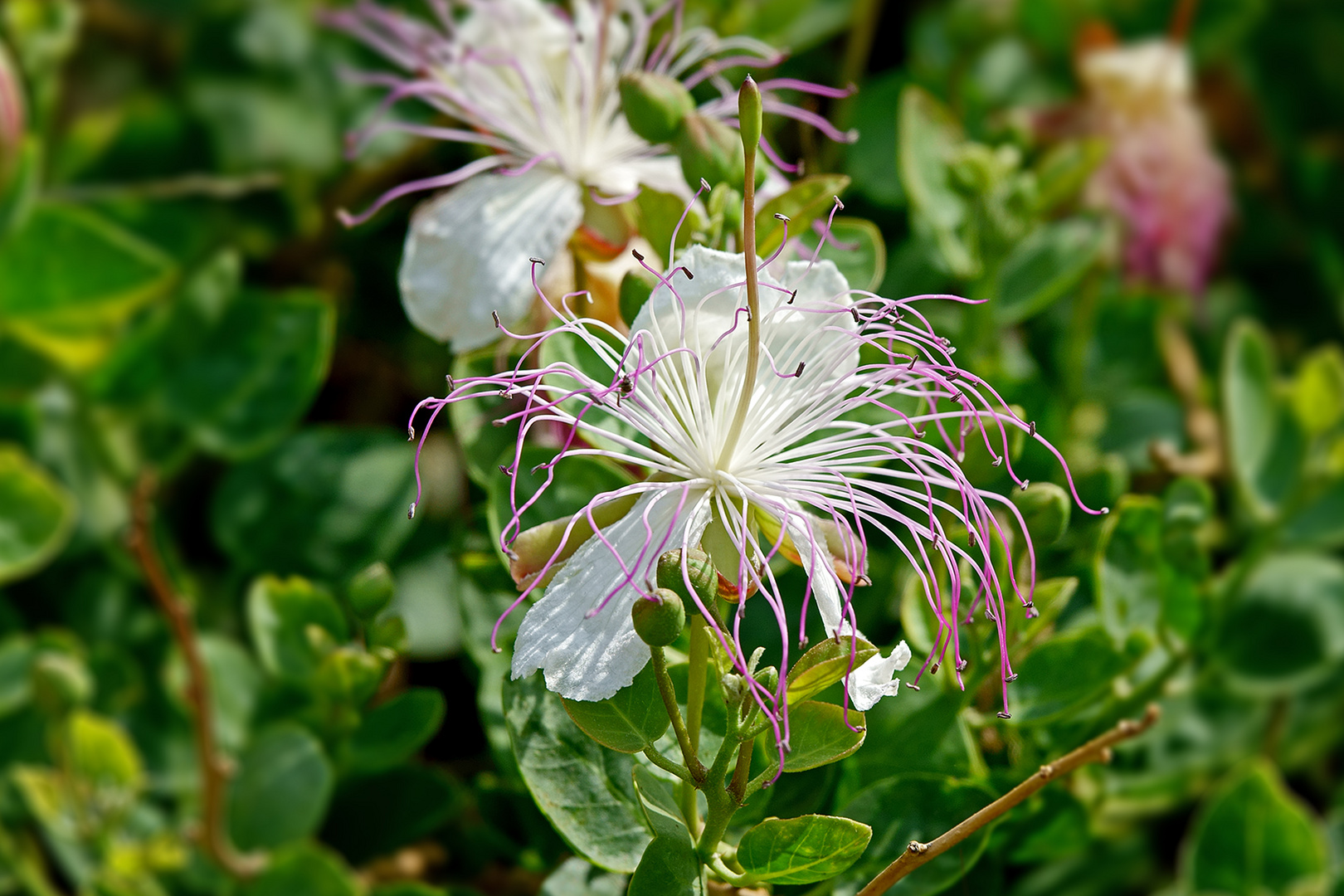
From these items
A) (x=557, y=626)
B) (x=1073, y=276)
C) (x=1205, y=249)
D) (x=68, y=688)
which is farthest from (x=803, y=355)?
(x=1205, y=249)

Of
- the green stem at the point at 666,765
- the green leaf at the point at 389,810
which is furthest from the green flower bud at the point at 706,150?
the green leaf at the point at 389,810

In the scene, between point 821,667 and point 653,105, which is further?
point 653,105

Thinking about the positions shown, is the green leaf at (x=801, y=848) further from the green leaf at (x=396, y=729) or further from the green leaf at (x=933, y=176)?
the green leaf at (x=933, y=176)

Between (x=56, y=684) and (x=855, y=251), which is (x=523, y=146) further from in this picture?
(x=56, y=684)

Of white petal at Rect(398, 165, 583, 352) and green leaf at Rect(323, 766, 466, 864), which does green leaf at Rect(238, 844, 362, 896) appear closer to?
green leaf at Rect(323, 766, 466, 864)

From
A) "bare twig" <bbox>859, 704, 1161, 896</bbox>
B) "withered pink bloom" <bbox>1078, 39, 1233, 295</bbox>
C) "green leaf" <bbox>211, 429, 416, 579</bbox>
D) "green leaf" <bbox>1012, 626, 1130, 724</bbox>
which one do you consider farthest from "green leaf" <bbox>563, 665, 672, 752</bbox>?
"withered pink bloom" <bbox>1078, 39, 1233, 295</bbox>

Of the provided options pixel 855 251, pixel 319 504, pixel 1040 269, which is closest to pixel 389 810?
pixel 319 504
